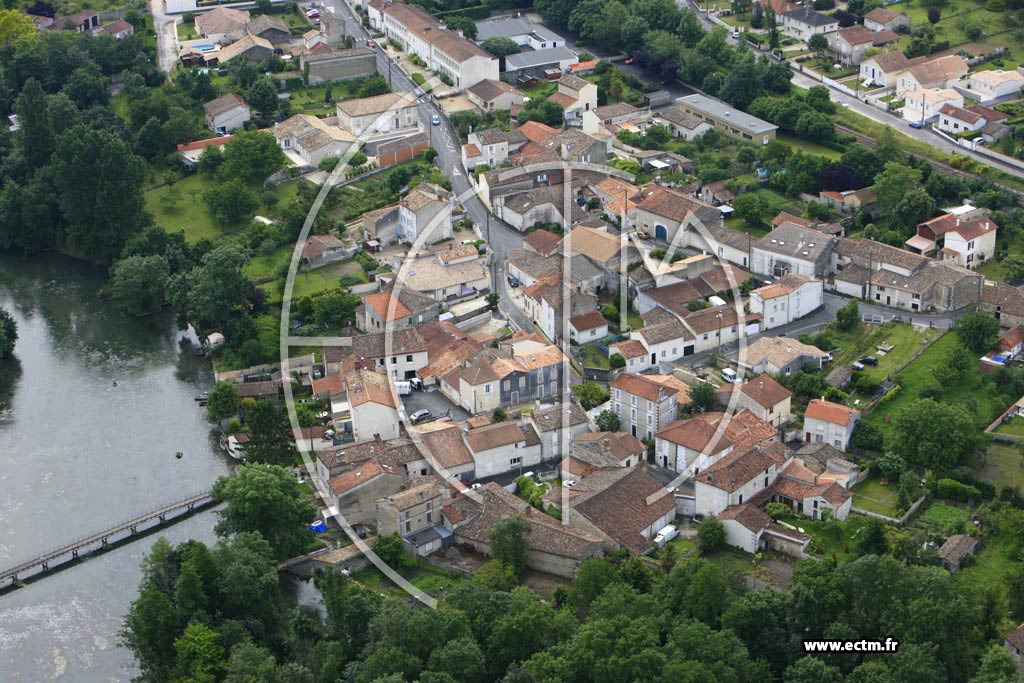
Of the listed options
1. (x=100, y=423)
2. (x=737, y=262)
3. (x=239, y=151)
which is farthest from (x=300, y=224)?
(x=737, y=262)

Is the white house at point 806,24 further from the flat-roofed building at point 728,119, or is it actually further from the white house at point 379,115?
the white house at point 379,115

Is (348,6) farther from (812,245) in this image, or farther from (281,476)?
(281,476)

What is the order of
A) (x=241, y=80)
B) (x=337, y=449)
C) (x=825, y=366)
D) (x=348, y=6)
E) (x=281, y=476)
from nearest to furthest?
(x=281, y=476) → (x=337, y=449) → (x=825, y=366) → (x=241, y=80) → (x=348, y=6)

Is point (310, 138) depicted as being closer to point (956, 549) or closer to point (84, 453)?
point (84, 453)

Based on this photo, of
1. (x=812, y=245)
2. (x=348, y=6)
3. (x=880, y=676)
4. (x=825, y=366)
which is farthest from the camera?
(x=348, y=6)

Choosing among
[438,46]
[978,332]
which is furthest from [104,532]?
[438,46]

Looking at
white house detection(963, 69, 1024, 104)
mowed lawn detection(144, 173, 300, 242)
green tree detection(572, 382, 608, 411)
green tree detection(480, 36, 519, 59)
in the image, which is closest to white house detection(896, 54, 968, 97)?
white house detection(963, 69, 1024, 104)

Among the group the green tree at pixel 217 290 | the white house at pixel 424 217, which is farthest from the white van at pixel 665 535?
the white house at pixel 424 217
